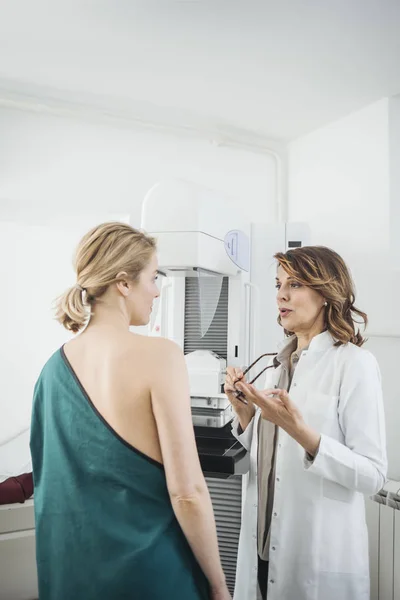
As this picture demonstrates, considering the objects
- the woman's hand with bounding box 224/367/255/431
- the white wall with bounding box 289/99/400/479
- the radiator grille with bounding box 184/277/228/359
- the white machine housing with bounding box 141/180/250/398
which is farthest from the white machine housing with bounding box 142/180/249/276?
the white wall with bounding box 289/99/400/479

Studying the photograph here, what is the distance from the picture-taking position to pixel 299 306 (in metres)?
1.64

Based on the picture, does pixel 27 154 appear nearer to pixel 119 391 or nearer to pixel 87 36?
pixel 87 36

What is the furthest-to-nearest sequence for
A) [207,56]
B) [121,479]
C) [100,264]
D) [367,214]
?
[367,214] → [207,56] → [100,264] → [121,479]

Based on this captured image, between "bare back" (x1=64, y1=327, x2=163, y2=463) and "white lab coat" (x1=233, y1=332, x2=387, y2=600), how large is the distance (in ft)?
1.77

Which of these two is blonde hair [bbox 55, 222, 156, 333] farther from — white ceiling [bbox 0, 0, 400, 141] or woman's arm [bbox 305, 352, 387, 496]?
white ceiling [bbox 0, 0, 400, 141]

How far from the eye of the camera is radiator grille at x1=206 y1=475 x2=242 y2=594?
1.87m

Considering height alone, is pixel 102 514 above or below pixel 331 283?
below

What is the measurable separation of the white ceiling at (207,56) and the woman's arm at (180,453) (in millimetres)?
1372

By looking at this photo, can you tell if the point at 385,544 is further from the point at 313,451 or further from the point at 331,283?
the point at 331,283

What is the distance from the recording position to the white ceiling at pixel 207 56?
191 centimetres

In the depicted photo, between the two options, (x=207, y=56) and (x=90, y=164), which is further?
(x=90, y=164)

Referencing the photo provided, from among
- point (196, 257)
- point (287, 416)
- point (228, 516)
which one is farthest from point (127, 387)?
point (228, 516)

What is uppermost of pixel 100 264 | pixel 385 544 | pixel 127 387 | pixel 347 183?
pixel 347 183

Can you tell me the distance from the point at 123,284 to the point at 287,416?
0.54m
